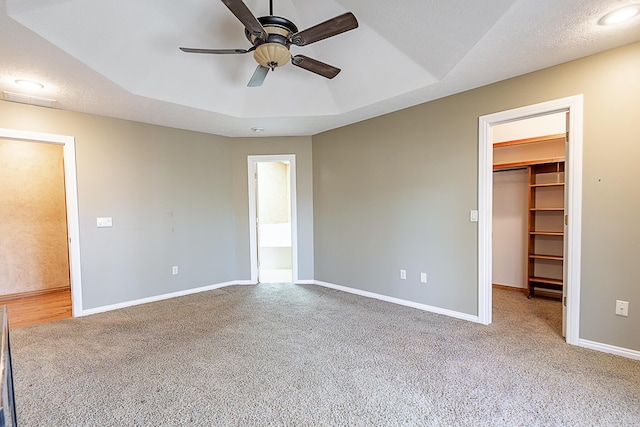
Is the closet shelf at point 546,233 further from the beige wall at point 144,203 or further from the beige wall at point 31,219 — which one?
the beige wall at point 31,219

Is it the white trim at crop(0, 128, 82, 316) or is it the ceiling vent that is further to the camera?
the white trim at crop(0, 128, 82, 316)

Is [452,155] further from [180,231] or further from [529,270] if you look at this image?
[180,231]

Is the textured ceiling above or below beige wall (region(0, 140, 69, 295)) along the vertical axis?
above

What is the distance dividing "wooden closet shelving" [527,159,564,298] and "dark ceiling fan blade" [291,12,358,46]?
129 inches

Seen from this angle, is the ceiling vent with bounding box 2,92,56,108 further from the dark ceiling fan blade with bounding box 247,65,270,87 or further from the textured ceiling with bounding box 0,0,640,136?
the dark ceiling fan blade with bounding box 247,65,270,87

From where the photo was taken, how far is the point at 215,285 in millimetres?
4727

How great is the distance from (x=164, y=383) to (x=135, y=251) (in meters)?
2.37

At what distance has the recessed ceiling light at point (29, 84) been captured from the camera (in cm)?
271

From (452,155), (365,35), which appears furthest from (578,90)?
(365,35)

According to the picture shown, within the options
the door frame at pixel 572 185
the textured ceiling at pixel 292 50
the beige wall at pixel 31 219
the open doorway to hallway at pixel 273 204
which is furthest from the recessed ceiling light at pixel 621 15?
the beige wall at pixel 31 219

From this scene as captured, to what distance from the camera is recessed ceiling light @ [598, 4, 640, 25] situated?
189 centimetres

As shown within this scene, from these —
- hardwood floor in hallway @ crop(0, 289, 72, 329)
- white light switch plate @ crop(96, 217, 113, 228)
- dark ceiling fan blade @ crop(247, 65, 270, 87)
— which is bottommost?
hardwood floor in hallway @ crop(0, 289, 72, 329)

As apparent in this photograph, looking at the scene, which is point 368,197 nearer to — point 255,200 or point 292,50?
point 255,200

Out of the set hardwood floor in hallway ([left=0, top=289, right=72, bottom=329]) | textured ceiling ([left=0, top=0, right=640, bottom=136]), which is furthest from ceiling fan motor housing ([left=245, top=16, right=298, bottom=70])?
hardwood floor in hallway ([left=0, top=289, right=72, bottom=329])
